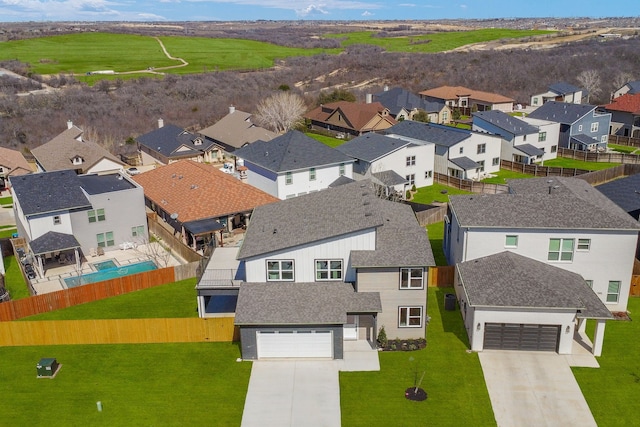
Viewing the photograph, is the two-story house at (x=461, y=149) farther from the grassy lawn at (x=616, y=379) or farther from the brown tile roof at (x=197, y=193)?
the grassy lawn at (x=616, y=379)

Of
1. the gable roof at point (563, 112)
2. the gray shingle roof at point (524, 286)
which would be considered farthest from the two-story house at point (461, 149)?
the gray shingle roof at point (524, 286)

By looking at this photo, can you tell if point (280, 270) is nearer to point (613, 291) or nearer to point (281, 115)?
point (613, 291)

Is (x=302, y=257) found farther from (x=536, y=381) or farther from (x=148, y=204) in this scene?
(x=148, y=204)

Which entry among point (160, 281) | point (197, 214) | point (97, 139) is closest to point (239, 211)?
point (197, 214)

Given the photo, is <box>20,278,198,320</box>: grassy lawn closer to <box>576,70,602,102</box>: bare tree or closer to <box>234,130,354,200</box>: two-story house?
<box>234,130,354,200</box>: two-story house

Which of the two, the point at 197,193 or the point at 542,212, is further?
the point at 197,193

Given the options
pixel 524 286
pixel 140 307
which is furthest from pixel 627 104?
pixel 140 307

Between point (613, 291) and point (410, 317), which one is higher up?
point (410, 317)
